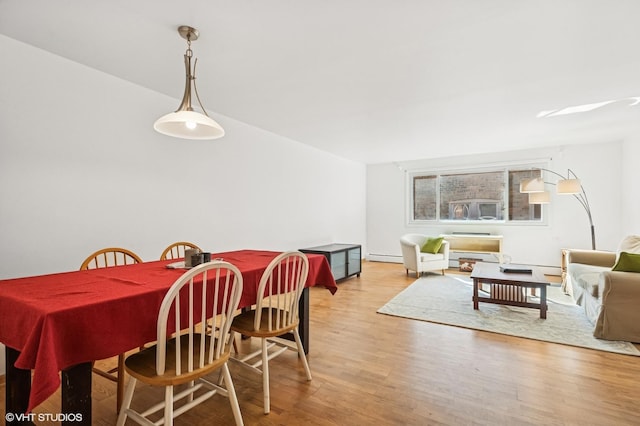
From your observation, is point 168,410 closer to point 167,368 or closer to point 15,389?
point 167,368

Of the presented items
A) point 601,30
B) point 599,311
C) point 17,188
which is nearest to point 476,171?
point 599,311

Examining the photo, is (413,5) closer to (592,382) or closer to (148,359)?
(148,359)

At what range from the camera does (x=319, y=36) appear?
2.15 m

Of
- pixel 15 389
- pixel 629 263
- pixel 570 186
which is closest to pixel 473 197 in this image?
pixel 570 186

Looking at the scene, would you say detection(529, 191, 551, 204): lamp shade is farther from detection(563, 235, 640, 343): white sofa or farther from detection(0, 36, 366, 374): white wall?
detection(0, 36, 366, 374): white wall

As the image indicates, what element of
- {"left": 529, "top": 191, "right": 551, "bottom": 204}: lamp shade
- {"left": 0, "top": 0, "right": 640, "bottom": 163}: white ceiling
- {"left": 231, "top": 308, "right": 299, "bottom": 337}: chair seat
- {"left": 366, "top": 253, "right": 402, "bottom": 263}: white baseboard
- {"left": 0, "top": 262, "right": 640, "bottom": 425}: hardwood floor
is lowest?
{"left": 0, "top": 262, "right": 640, "bottom": 425}: hardwood floor

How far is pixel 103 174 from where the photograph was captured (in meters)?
2.77

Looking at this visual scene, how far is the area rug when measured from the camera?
2879 millimetres

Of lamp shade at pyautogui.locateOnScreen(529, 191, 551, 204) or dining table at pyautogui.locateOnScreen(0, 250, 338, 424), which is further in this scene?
lamp shade at pyautogui.locateOnScreen(529, 191, 551, 204)

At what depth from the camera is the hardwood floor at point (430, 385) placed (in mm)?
1792

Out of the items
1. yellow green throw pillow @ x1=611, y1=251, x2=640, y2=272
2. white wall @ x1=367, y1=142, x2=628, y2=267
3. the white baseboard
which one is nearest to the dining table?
yellow green throw pillow @ x1=611, y1=251, x2=640, y2=272

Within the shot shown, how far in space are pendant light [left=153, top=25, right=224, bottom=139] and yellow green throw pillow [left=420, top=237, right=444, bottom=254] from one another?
4.69 metres

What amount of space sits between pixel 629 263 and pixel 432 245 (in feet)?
10.1

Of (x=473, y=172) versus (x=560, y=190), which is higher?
(x=473, y=172)
